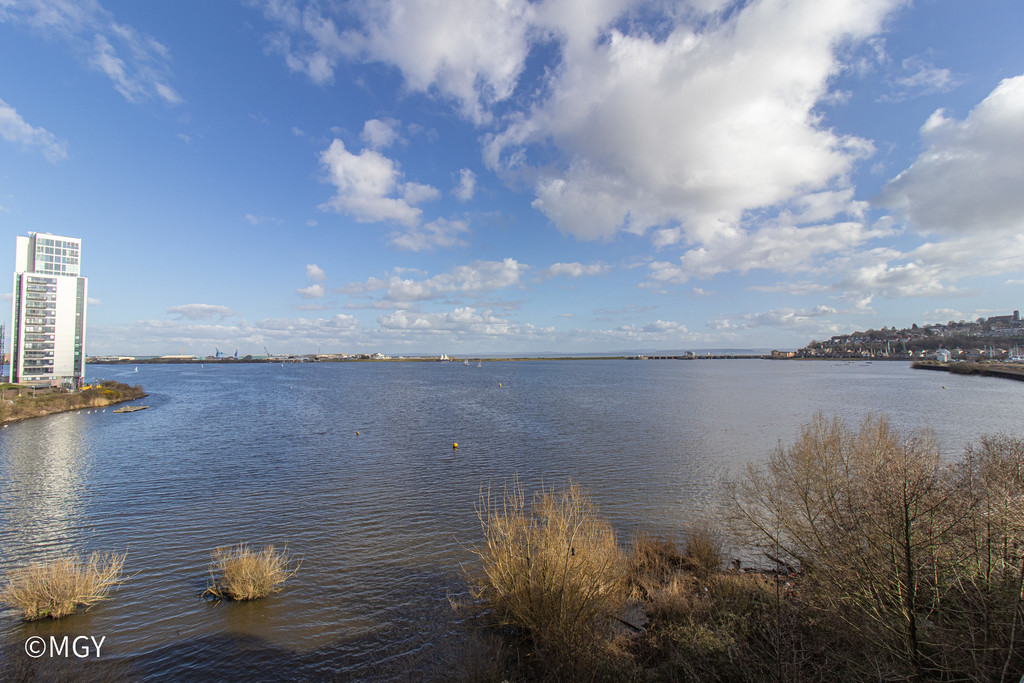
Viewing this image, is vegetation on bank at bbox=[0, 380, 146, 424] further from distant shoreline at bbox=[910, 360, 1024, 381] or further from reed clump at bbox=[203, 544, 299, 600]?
distant shoreline at bbox=[910, 360, 1024, 381]

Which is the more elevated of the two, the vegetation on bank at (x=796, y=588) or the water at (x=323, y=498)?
the vegetation on bank at (x=796, y=588)

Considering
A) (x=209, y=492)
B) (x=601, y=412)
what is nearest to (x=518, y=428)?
(x=601, y=412)

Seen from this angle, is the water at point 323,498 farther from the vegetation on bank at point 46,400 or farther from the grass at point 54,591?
the vegetation on bank at point 46,400

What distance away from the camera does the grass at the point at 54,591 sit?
10281 mm

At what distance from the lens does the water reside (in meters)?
9.88

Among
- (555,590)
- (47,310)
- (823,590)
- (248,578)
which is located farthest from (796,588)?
(47,310)

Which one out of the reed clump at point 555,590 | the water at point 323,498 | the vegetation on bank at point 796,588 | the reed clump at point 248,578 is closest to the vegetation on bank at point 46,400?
the water at point 323,498

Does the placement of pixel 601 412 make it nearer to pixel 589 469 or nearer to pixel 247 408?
pixel 589 469

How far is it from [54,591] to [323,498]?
9.64 metres

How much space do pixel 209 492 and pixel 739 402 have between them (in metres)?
52.7

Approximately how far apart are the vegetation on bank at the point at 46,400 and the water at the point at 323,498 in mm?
3156

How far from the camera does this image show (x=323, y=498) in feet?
64.8

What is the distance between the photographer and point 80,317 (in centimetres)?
5966

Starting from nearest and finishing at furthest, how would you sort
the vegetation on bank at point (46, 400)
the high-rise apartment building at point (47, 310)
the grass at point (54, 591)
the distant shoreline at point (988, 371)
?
the grass at point (54, 591), the vegetation on bank at point (46, 400), the high-rise apartment building at point (47, 310), the distant shoreline at point (988, 371)
